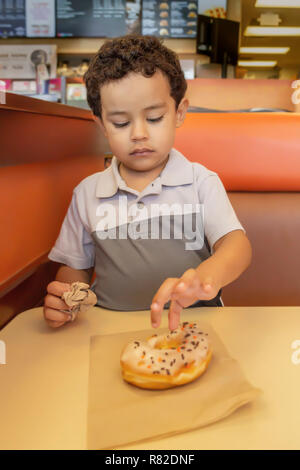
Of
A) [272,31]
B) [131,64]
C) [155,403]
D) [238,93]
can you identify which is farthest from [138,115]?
[272,31]

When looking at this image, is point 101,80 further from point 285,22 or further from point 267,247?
point 285,22

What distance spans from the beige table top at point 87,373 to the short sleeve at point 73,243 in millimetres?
265

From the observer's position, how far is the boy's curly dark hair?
3.01 feet

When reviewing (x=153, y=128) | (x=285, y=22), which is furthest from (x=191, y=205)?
(x=285, y=22)

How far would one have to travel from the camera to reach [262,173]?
1.35m

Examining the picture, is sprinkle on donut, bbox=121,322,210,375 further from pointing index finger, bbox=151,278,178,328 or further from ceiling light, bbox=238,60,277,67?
ceiling light, bbox=238,60,277,67

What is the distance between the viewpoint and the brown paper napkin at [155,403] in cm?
46

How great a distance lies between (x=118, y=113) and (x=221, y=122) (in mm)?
568

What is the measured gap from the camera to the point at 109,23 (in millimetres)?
5738

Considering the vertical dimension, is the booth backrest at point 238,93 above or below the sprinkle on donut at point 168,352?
above

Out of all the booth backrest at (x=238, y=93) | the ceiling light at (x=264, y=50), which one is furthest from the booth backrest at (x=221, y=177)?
the ceiling light at (x=264, y=50)

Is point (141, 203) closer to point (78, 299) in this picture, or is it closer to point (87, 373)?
point (78, 299)

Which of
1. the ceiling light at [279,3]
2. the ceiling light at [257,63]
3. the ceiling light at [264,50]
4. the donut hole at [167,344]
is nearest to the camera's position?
the donut hole at [167,344]

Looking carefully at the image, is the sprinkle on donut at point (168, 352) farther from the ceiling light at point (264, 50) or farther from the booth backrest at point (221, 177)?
the ceiling light at point (264, 50)
